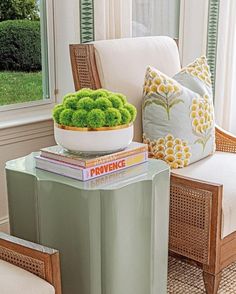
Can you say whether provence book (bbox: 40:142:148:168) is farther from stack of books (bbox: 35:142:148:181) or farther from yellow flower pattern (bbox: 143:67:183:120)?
yellow flower pattern (bbox: 143:67:183:120)

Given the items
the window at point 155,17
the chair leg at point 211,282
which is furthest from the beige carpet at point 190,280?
the window at point 155,17

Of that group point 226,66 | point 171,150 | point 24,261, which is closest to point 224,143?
point 171,150

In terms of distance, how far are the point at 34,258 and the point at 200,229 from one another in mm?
769

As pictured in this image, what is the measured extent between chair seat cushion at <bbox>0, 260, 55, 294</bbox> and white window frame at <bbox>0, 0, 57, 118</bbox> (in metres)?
1.11

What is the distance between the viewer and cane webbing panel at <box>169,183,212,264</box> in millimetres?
1880

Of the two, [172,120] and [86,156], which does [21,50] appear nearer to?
[172,120]

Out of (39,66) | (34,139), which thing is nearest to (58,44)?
(39,66)

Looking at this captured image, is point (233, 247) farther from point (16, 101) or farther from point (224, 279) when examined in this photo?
point (16, 101)

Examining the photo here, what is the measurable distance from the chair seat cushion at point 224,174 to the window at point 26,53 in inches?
34.5

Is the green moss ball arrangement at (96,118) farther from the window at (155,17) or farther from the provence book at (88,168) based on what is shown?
the window at (155,17)

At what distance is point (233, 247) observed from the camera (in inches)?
77.8

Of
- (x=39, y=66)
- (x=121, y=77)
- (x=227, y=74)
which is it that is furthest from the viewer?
(x=227, y=74)

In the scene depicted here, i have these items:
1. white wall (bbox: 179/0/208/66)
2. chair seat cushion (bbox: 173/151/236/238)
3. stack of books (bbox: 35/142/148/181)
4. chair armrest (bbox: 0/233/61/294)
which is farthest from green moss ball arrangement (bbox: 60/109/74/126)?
white wall (bbox: 179/0/208/66)

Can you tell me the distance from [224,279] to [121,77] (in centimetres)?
99
